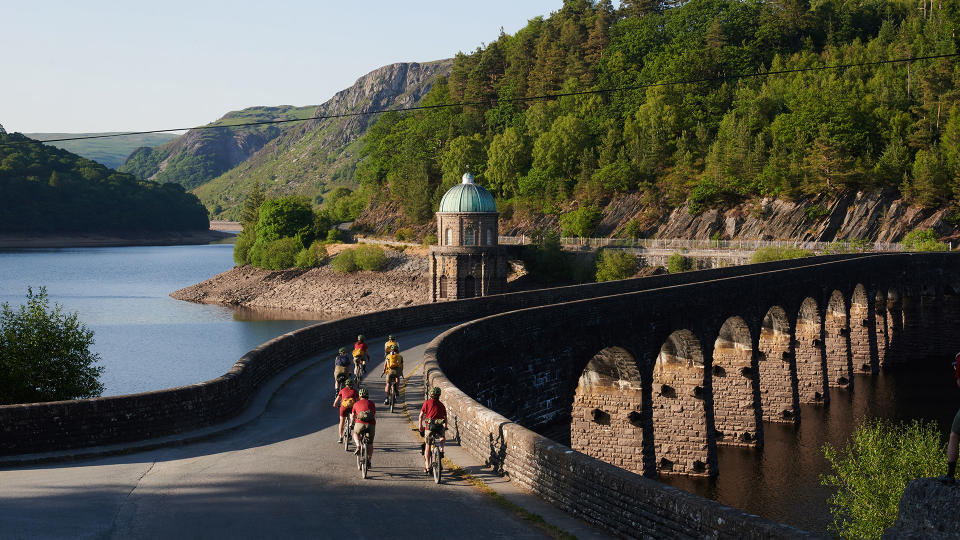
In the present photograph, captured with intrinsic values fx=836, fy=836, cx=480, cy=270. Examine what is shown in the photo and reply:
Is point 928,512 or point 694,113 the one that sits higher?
point 694,113

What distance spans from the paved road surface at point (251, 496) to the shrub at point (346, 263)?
8864 cm

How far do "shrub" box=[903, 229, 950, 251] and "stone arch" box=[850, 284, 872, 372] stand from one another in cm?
2081

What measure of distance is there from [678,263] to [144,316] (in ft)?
186

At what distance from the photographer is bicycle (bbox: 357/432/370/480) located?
14.4 m

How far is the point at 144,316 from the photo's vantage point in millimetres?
90812

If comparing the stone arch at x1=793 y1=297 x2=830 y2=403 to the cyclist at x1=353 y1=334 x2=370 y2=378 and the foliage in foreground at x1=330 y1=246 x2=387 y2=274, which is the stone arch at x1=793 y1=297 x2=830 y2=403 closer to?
the cyclist at x1=353 y1=334 x2=370 y2=378

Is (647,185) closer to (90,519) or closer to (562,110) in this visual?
(562,110)

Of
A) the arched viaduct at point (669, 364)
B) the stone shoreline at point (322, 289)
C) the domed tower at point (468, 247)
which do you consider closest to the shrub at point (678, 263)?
the domed tower at point (468, 247)

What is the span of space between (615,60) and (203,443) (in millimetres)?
114562

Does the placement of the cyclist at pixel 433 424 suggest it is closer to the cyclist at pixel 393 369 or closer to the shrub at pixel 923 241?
the cyclist at pixel 393 369

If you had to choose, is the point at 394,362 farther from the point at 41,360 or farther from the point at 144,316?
the point at 144,316

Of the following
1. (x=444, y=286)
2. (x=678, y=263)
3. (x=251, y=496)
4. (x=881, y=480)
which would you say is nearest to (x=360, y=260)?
(x=444, y=286)

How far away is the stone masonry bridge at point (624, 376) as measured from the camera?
12.3 m

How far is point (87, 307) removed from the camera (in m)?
93.9
